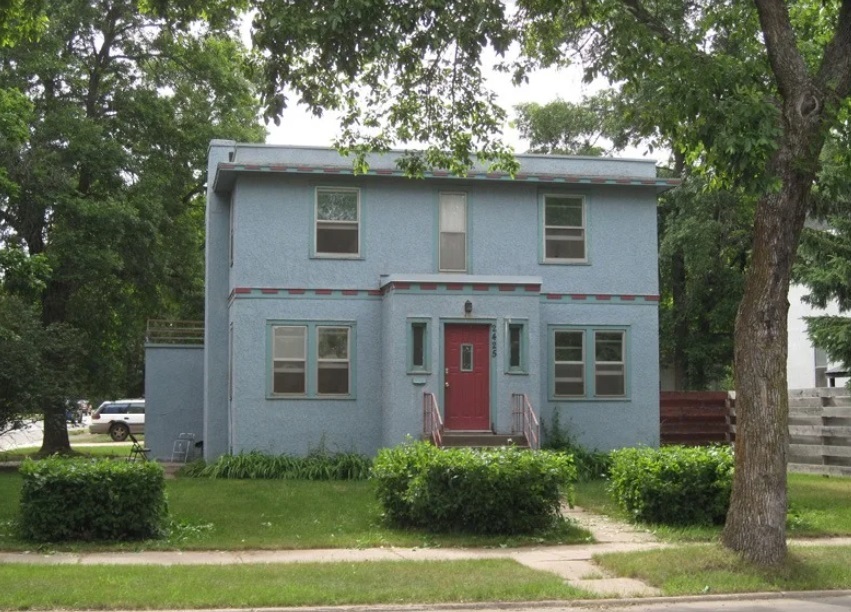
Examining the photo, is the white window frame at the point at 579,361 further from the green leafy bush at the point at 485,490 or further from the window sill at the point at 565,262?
the green leafy bush at the point at 485,490

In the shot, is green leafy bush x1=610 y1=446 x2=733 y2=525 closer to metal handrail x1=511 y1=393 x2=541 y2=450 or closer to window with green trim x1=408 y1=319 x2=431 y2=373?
metal handrail x1=511 y1=393 x2=541 y2=450

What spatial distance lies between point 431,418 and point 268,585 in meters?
11.3

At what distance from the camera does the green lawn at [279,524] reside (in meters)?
14.6

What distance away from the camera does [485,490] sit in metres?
15.0

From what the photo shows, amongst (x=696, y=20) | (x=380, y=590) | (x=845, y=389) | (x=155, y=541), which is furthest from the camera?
(x=845, y=389)

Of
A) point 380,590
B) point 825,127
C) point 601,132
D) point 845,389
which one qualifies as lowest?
point 380,590

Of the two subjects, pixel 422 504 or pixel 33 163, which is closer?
pixel 422 504

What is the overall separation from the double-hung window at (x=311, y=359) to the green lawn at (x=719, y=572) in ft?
37.8

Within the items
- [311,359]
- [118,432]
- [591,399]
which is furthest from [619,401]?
[118,432]

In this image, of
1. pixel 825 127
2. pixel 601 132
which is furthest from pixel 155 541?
pixel 601 132

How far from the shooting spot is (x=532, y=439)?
885 inches

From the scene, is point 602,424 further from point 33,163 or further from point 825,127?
point 33,163

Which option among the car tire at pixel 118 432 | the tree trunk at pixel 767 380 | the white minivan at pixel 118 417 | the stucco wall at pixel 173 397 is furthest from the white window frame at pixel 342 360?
the white minivan at pixel 118 417

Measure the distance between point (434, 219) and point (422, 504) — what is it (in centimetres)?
1045
